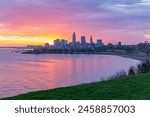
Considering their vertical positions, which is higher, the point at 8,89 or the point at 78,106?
the point at 78,106

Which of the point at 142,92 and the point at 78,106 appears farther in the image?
the point at 142,92

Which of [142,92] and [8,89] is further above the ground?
[142,92]

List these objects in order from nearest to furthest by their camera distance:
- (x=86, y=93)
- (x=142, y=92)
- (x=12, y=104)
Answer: (x=12, y=104)
(x=142, y=92)
(x=86, y=93)

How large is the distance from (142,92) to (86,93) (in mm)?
1408

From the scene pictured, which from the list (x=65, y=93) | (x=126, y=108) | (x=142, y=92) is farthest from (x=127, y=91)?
(x=126, y=108)

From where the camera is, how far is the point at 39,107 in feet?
16.6

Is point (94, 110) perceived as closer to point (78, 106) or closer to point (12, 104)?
point (78, 106)

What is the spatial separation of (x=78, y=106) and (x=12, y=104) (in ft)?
3.75

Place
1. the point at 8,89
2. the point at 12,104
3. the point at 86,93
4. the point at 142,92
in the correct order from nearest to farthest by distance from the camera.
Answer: the point at 12,104 → the point at 142,92 → the point at 86,93 → the point at 8,89

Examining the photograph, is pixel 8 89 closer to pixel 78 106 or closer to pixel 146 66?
pixel 146 66

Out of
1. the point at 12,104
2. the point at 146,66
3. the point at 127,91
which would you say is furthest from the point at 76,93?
the point at 146,66

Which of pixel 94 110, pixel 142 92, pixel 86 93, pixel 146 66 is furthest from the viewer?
pixel 146 66

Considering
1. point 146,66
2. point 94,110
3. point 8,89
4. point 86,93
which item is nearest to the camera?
point 94,110

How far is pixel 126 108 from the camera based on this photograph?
195 inches
